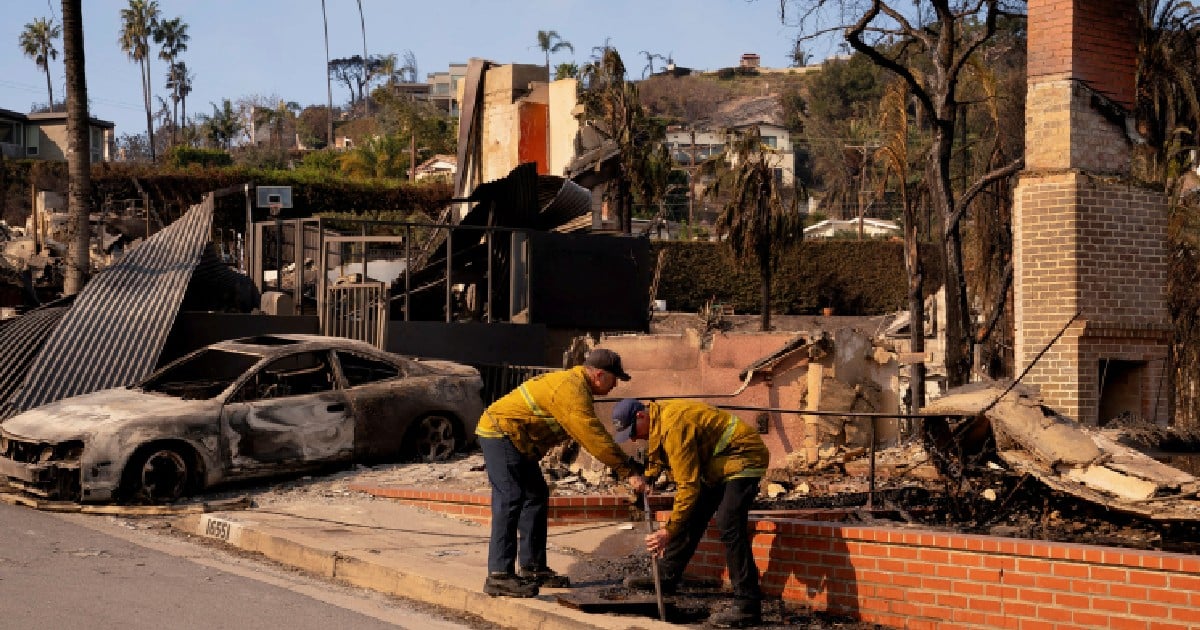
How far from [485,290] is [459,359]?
10.2 ft

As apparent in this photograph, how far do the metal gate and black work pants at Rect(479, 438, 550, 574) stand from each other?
8822 millimetres

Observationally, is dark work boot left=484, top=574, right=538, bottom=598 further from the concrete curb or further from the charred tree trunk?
the charred tree trunk

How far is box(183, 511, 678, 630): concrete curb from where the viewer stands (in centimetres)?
753

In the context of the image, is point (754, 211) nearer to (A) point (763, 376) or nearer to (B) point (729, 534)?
(A) point (763, 376)

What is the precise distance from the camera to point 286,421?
12.9m

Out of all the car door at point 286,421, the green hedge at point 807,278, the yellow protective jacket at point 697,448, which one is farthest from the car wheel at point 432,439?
the green hedge at point 807,278

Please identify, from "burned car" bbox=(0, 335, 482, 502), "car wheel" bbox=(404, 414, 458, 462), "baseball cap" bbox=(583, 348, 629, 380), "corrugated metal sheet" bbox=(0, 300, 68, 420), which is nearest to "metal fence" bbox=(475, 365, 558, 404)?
"burned car" bbox=(0, 335, 482, 502)

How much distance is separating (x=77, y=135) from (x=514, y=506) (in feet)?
47.6

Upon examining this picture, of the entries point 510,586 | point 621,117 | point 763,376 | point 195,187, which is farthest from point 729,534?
point 195,187

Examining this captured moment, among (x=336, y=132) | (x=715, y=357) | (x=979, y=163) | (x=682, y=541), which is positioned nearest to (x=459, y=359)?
(x=715, y=357)

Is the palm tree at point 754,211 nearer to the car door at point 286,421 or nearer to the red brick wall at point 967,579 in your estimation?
the car door at point 286,421

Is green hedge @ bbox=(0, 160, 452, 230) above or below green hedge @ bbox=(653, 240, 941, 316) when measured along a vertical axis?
above

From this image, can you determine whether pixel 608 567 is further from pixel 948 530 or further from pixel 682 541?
pixel 948 530

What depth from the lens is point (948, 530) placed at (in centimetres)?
841
